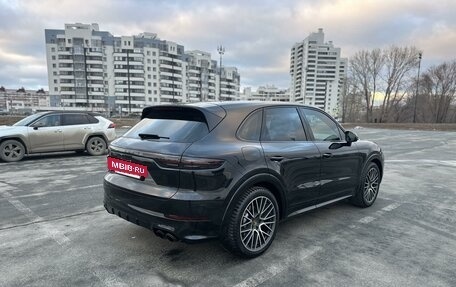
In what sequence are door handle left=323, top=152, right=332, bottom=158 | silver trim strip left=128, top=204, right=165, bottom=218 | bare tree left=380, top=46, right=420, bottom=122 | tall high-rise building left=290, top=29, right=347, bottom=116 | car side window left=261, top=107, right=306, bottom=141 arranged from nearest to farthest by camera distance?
silver trim strip left=128, top=204, right=165, bottom=218 → car side window left=261, top=107, right=306, bottom=141 → door handle left=323, top=152, right=332, bottom=158 → bare tree left=380, top=46, right=420, bottom=122 → tall high-rise building left=290, top=29, right=347, bottom=116

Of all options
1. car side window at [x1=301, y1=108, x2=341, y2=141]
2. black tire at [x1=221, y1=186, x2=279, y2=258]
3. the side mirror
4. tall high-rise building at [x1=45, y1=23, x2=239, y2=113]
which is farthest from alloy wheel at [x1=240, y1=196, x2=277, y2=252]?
tall high-rise building at [x1=45, y1=23, x2=239, y2=113]

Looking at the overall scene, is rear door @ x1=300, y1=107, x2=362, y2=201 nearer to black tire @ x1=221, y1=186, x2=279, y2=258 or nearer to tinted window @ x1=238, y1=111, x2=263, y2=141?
tinted window @ x1=238, y1=111, x2=263, y2=141

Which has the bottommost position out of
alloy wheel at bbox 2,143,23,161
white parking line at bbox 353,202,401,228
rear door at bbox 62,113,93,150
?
white parking line at bbox 353,202,401,228

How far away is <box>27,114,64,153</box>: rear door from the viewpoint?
9.12 meters

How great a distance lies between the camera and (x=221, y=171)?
9.45 feet

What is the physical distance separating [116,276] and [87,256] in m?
0.59

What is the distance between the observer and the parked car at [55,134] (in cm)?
893

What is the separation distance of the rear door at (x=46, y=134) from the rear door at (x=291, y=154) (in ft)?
26.8

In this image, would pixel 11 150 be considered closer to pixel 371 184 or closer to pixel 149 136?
pixel 149 136

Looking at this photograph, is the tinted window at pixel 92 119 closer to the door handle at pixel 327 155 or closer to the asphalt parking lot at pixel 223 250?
the asphalt parking lot at pixel 223 250

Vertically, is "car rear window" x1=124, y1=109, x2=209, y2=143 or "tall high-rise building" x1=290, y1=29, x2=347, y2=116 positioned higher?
"tall high-rise building" x1=290, y1=29, x2=347, y2=116

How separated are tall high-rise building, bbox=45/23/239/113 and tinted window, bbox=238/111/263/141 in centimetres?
8859

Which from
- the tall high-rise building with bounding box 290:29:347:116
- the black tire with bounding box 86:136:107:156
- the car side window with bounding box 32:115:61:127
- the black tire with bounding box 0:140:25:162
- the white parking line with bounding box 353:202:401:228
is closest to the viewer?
the white parking line with bounding box 353:202:401:228

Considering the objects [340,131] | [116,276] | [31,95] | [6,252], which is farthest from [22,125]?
[31,95]
